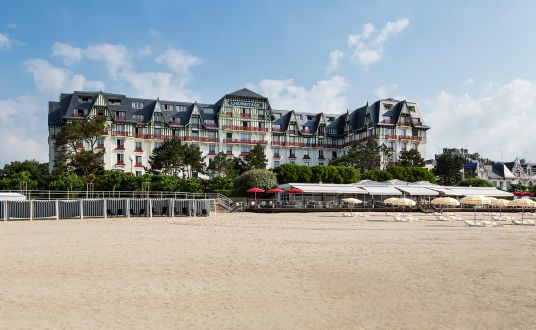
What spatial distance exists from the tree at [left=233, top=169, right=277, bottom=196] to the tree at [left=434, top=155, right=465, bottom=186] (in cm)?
4043

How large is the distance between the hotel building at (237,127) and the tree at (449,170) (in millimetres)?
5697

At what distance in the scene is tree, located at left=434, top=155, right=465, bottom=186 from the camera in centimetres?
8631

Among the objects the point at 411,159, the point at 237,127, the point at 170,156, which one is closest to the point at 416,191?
the point at 411,159

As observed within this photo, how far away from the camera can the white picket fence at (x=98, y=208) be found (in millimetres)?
37188

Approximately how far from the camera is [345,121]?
315ft

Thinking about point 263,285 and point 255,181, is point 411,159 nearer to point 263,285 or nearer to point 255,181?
point 255,181

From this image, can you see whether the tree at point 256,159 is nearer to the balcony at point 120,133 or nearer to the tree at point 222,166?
the tree at point 222,166

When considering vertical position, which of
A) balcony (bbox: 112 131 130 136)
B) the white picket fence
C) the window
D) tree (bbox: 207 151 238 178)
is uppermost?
the window

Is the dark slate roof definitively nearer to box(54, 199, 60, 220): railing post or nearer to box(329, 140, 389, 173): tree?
box(329, 140, 389, 173): tree

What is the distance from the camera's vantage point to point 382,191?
61.2 metres

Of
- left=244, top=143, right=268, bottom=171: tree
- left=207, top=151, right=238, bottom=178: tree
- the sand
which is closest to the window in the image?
left=207, top=151, right=238, bottom=178: tree

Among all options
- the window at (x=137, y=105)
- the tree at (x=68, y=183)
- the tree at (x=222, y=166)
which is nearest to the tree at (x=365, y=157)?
the tree at (x=222, y=166)

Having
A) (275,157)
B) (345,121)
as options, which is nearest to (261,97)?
(275,157)

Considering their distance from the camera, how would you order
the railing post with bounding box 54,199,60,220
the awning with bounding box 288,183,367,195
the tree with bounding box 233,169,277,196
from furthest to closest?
1. the tree with bounding box 233,169,277,196
2. the awning with bounding box 288,183,367,195
3. the railing post with bounding box 54,199,60,220
